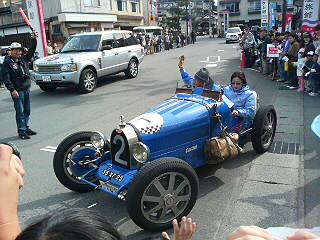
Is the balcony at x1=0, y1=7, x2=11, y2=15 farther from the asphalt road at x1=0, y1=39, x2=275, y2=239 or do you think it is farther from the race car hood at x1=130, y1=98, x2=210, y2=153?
the race car hood at x1=130, y1=98, x2=210, y2=153

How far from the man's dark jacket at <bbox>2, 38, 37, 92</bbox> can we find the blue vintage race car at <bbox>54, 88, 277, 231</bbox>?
3.04m

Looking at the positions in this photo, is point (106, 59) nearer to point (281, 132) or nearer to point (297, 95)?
point (297, 95)

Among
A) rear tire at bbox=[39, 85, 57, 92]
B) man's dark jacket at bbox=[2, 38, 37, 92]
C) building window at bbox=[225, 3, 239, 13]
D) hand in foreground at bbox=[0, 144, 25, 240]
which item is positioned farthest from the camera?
building window at bbox=[225, 3, 239, 13]

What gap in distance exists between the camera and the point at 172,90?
426 inches

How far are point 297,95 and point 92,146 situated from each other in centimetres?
686

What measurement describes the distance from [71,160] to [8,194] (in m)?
3.34

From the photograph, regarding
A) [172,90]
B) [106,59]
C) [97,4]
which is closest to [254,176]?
[172,90]

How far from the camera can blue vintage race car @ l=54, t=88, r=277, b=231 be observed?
11.4 ft

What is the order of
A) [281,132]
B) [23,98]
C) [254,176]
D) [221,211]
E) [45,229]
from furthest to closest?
1. [23,98]
2. [281,132]
3. [254,176]
4. [221,211]
5. [45,229]

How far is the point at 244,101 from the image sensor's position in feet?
17.9

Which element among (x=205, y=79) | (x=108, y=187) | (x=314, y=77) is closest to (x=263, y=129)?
(x=205, y=79)

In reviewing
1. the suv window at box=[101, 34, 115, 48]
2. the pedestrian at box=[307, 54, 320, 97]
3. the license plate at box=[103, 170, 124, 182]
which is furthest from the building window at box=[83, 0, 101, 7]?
the license plate at box=[103, 170, 124, 182]

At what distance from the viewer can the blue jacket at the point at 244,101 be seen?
525 centimetres

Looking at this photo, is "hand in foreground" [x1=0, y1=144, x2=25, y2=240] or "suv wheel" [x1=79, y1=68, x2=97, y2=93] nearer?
"hand in foreground" [x1=0, y1=144, x2=25, y2=240]
